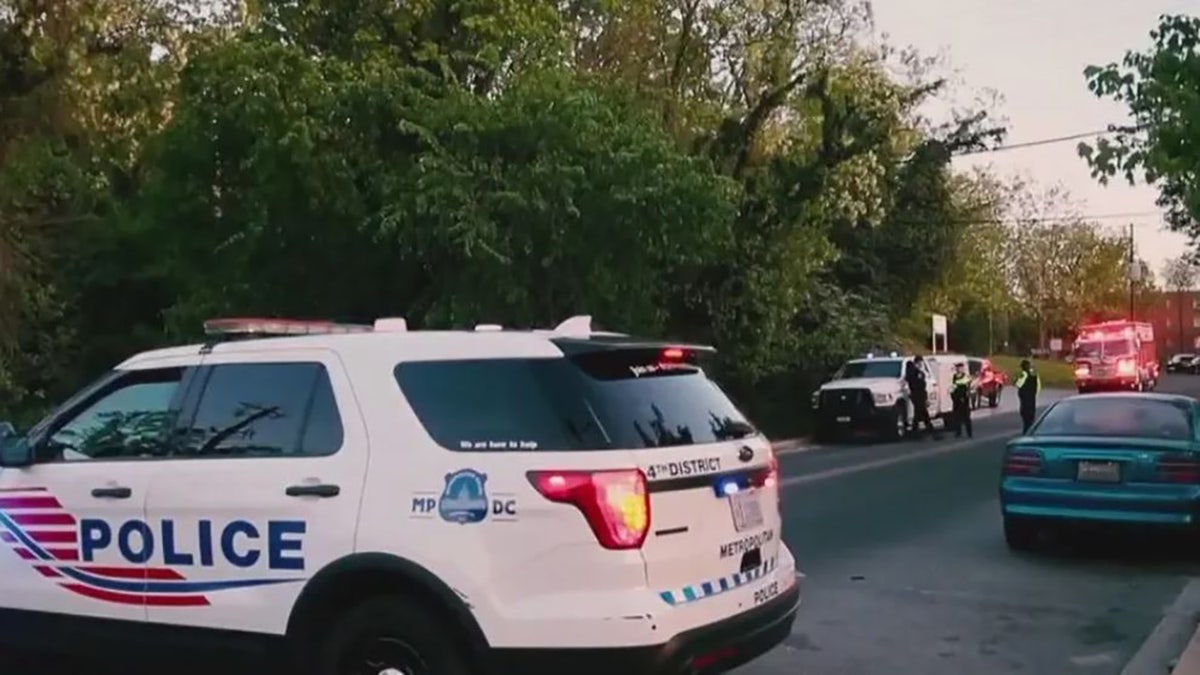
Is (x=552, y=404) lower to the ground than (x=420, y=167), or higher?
lower

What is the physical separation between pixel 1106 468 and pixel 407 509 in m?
7.59

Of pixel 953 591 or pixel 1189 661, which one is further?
pixel 953 591

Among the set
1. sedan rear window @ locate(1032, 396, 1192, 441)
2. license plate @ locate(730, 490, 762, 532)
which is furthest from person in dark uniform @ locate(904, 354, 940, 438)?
license plate @ locate(730, 490, 762, 532)

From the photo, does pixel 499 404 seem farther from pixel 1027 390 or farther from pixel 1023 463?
pixel 1027 390

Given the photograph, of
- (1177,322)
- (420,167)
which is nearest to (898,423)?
(420,167)

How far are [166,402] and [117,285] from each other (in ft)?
82.8

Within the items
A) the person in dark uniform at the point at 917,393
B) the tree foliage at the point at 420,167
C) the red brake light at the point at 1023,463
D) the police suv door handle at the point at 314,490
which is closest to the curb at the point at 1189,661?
the red brake light at the point at 1023,463

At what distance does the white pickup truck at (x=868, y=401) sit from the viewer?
30062 millimetres

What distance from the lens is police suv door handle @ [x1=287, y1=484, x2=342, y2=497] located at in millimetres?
5879

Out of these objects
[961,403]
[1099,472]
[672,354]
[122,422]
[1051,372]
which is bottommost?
[1051,372]

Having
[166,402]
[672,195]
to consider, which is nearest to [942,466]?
[672,195]

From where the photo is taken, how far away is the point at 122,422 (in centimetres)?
673

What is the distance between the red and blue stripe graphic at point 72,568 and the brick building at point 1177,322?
136865mm

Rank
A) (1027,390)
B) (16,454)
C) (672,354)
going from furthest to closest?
(1027,390) → (16,454) → (672,354)
